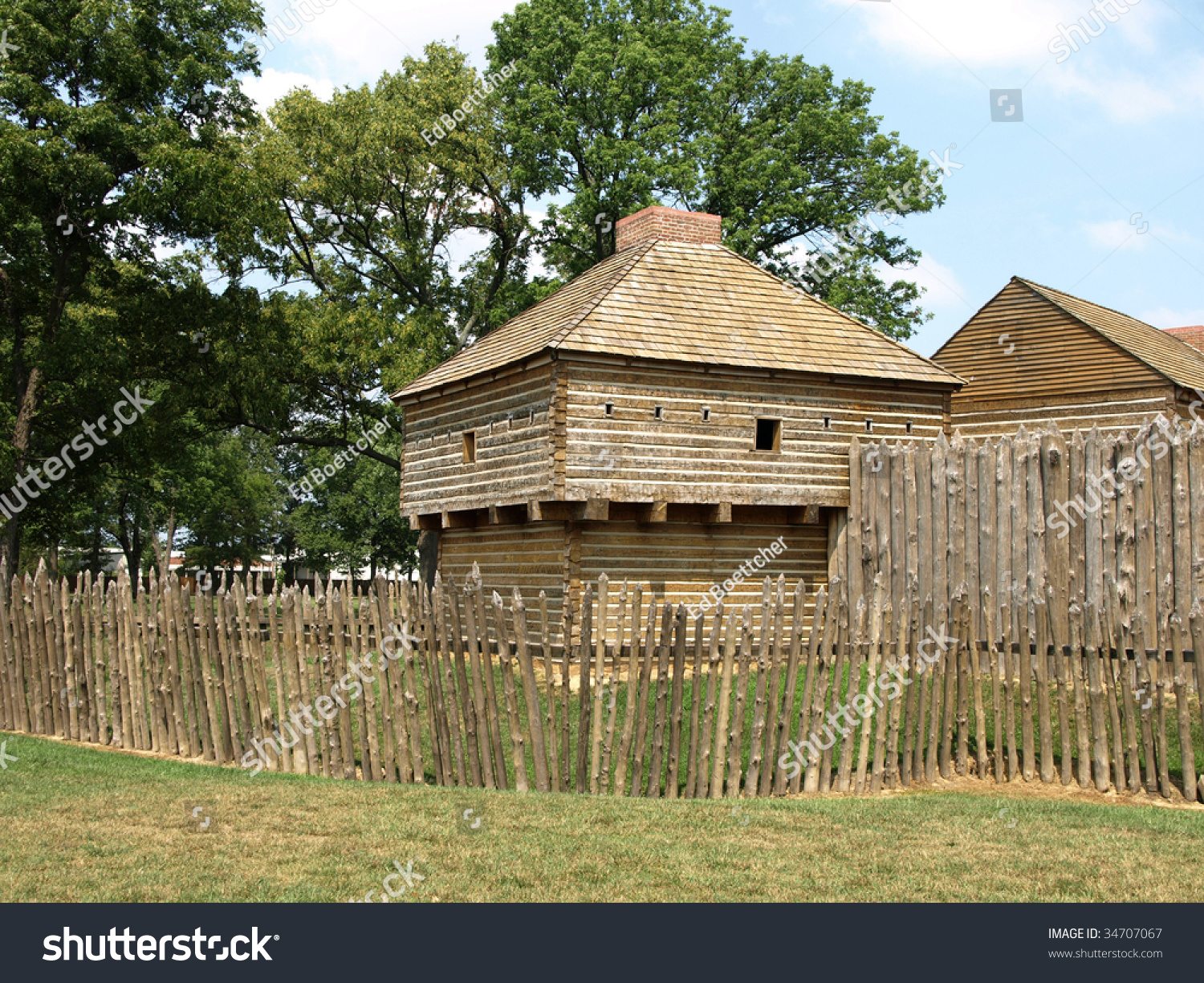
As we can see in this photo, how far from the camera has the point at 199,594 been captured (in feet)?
34.3

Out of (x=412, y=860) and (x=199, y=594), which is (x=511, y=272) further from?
(x=412, y=860)

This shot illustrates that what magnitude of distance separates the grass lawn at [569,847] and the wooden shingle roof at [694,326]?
980 centimetres

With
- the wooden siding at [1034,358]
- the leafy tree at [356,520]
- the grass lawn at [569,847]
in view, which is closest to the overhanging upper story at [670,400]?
the wooden siding at [1034,358]

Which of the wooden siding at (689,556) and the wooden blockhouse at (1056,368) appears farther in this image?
the wooden blockhouse at (1056,368)

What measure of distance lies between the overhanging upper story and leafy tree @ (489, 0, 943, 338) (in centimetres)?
1046

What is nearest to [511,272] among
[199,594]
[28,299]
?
[28,299]

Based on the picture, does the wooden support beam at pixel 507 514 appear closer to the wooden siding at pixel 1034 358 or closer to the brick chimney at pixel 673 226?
the brick chimney at pixel 673 226

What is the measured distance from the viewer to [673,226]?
2066 centimetres

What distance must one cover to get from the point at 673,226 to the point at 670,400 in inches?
191

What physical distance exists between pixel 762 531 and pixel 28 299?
16.9 metres

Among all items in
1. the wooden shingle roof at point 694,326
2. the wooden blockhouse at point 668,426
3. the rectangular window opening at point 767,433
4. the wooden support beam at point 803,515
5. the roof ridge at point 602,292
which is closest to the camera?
the roof ridge at point 602,292

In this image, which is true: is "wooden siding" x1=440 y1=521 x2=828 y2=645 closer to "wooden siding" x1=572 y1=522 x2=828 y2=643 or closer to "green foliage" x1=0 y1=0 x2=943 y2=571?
"wooden siding" x1=572 y1=522 x2=828 y2=643

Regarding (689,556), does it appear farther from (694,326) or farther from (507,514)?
(694,326)

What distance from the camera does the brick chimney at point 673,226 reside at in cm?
2061
